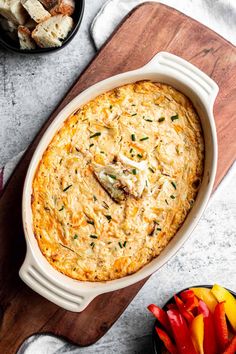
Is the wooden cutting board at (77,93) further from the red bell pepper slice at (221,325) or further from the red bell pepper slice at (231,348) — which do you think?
the red bell pepper slice at (231,348)

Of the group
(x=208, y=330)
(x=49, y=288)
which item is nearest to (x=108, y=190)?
(x=49, y=288)

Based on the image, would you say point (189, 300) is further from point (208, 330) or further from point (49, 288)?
point (49, 288)

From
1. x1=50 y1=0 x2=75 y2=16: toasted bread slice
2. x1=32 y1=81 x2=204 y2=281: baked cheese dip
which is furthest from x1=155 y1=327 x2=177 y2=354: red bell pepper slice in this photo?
x1=50 y1=0 x2=75 y2=16: toasted bread slice

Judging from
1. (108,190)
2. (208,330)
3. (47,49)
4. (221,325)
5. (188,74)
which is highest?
(188,74)

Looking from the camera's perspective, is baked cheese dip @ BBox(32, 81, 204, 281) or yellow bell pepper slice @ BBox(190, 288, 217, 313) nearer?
baked cheese dip @ BBox(32, 81, 204, 281)

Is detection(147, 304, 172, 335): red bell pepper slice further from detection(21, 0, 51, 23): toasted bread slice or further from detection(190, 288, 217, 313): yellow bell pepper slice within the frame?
detection(21, 0, 51, 23): toasted bread slice

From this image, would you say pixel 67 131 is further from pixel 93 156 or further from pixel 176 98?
A: pixel 176 98

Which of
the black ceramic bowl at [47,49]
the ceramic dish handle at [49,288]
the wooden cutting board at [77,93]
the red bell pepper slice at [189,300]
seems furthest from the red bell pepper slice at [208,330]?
the black ceramic bowl at [47,49]
